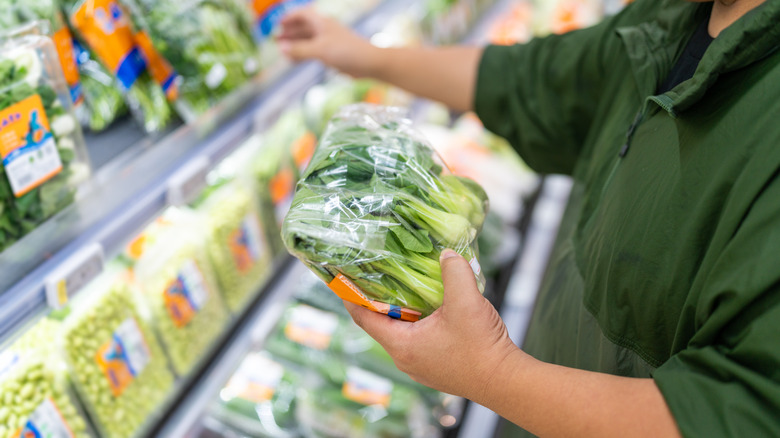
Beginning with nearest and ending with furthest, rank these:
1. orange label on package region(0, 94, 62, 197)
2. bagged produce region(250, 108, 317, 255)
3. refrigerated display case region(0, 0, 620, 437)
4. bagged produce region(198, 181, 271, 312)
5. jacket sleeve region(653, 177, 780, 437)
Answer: jacket sleeve region(653, 177, 780, 437), orange label on package region(0, 94, 62, 197), refrigerated display case region(0, 0, 620, 437), bagged produce region(198, 181, 271, 312), bagged produce region(250, 108, 317, 255)

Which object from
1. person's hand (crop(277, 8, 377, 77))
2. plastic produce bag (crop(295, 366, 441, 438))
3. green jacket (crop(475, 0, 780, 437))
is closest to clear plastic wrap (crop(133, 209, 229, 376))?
plastic produce bag (crop(295, 366, 441, 438))

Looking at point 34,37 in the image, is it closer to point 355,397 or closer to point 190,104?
point 190,104

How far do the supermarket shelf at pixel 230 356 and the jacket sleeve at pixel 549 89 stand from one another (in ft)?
2.47

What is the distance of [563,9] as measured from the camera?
11.2ft

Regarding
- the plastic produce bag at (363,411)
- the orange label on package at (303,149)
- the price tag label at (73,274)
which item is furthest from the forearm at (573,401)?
the orange label on package at (303,149)

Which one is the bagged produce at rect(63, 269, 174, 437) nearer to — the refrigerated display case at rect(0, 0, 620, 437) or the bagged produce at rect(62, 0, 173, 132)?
the refrigerated display case at rect(0, 0, 620, 437)

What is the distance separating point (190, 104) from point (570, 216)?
920mm

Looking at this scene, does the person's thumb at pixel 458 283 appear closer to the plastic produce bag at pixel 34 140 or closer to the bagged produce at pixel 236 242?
the plastic produce bag at pixel 34 140

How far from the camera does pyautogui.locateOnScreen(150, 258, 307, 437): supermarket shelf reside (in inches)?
54.8

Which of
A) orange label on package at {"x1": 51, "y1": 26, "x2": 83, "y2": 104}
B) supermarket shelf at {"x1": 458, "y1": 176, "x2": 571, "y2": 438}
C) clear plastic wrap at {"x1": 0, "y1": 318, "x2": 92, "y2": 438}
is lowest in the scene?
supermarket shelf at {"x1": 458, "y1": 176, "x2": 571, "y2": 438}

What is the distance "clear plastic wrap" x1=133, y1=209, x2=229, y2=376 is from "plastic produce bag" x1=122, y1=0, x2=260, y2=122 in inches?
11.7

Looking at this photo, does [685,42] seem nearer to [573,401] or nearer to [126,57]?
[573,401]

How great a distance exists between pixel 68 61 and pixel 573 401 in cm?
117

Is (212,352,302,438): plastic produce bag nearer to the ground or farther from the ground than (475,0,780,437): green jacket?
nearer to the ground
